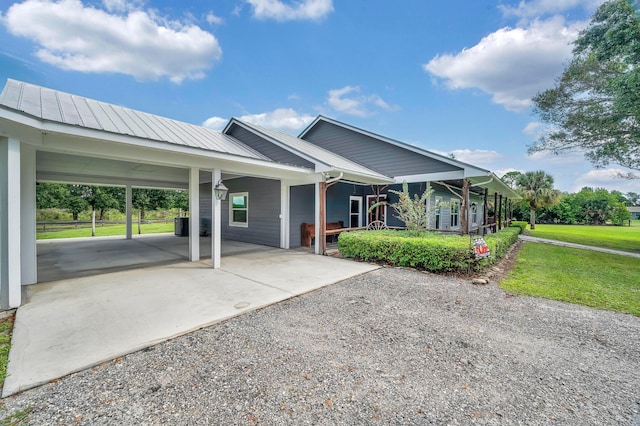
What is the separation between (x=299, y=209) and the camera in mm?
10594

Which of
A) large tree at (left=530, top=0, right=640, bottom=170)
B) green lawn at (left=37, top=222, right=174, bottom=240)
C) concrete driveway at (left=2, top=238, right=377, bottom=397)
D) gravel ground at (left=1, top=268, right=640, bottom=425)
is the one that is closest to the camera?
gravel ground at (left=1, top=268, right=640, bottom=425)

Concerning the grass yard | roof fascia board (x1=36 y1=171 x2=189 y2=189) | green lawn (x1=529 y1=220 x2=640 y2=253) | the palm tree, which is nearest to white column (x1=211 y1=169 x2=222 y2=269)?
the grass yard

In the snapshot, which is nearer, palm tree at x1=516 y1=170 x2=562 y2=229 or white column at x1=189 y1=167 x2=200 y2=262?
white column at x1=189 y1=167 x2=200 y2=262

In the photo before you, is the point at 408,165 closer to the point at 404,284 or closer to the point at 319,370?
the point at 404,284

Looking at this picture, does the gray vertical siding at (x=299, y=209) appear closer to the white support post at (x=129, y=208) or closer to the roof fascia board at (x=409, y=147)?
the roof fascia board at (x=409, y=147)

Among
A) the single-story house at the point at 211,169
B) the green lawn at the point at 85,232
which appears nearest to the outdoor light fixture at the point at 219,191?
the single-story house at the point at 211,169

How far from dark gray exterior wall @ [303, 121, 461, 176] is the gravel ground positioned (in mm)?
7115

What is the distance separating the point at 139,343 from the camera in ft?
10.1

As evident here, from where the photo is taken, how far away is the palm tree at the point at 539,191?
25.8 m

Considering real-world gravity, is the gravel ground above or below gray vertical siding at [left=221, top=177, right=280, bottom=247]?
below

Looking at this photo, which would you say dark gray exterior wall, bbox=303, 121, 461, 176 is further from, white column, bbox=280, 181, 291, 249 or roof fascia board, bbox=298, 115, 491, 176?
white column, bbox=280, 181, 291, 249

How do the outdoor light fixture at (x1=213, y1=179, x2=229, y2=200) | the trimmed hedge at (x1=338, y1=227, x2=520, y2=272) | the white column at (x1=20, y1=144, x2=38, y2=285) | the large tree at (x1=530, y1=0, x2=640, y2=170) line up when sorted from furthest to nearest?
the large tree at (x1=530, y1=0, x2=640, y2=170)
the outdoor light fixture at (x1=213, y1=179, x2=229, y2=200)
the trimmed hedge at (x1=338, y1=227, x2=520, y2=272)
the white column at (x1=20, y1=144, x2=38, y2=285)

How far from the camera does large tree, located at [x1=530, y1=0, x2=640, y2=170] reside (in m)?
8.32

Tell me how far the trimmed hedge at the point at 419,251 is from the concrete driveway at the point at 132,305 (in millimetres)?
651
